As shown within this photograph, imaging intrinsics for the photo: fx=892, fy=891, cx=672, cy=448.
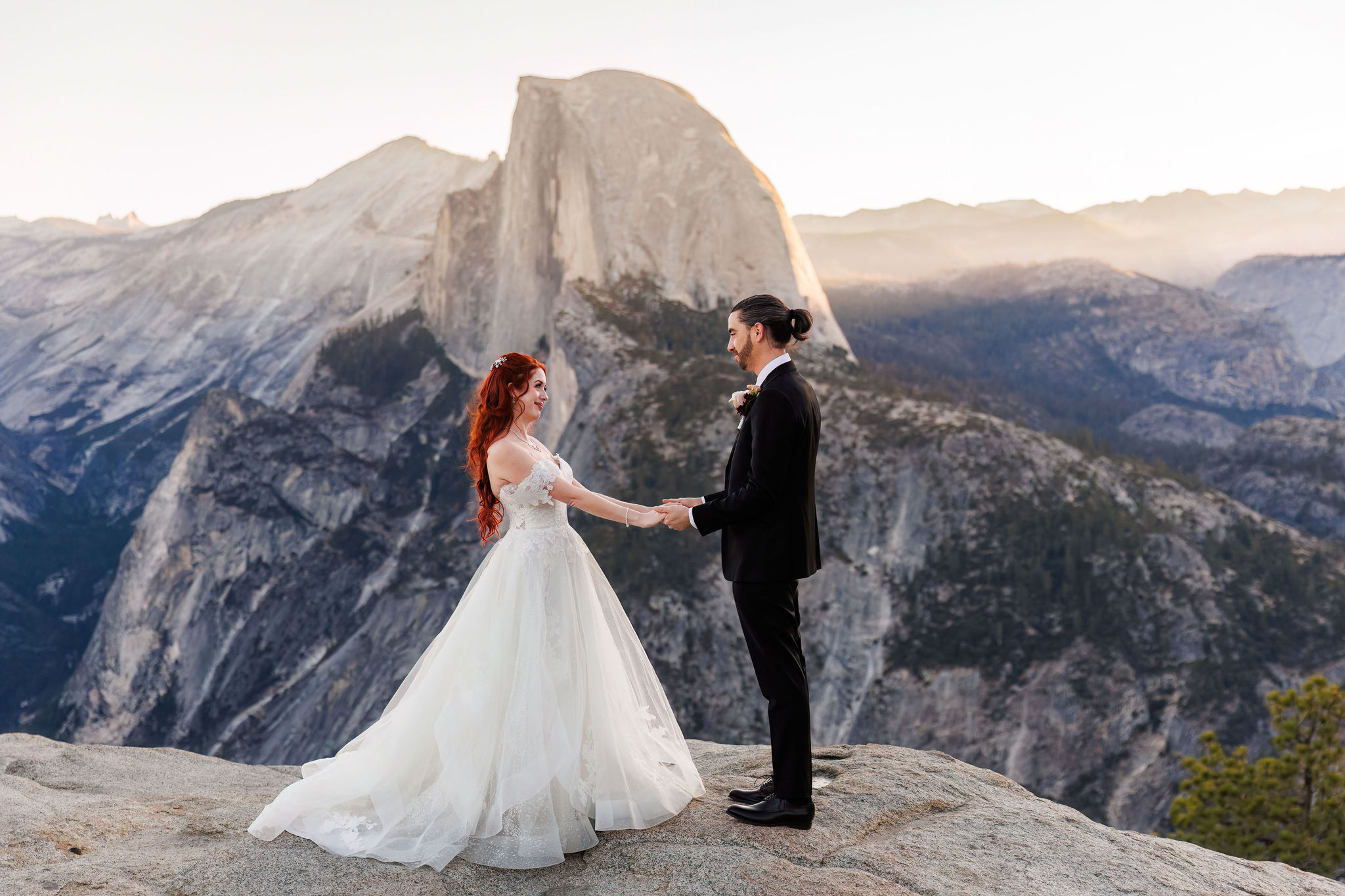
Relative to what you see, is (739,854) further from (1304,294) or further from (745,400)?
(1304,294)

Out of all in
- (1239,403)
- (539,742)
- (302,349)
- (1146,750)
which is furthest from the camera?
(1239,403)

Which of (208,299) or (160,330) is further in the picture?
(208,299)

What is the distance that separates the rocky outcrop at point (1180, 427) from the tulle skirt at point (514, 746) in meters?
94.0

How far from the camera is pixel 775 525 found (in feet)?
17.2

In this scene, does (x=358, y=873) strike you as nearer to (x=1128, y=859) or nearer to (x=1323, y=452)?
(x=1128, y=859)

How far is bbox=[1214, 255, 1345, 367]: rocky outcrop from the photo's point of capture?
11975 cm

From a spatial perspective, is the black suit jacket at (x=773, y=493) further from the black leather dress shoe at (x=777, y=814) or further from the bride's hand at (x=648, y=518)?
the black leather dress shoe at (x=777, y=814)

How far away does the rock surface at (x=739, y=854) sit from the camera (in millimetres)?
4758

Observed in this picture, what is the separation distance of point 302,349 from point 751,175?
5545 cm

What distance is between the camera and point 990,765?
32.0 m

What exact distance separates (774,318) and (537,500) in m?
1.89

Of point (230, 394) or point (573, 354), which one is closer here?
point (573, 354)

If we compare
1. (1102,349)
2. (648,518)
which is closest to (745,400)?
(648,518)

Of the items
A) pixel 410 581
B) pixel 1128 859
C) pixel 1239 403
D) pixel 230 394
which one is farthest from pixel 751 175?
pixel 1239 403
